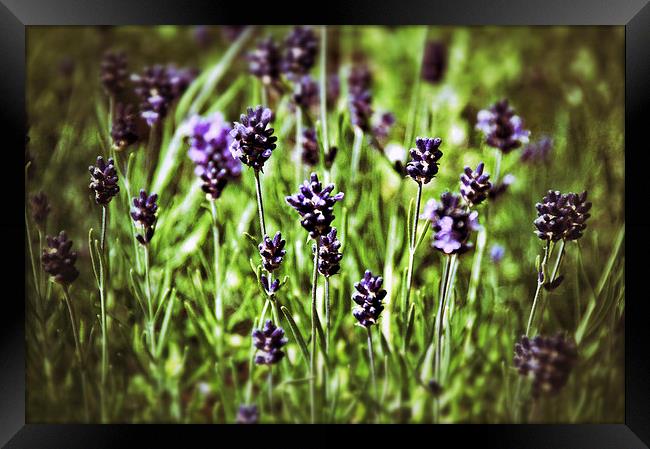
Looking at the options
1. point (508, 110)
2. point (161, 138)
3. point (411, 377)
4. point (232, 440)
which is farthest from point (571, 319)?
point (161, 138)

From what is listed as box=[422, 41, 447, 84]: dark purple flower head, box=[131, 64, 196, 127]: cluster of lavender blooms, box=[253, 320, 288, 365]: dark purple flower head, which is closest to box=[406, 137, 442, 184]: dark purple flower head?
box=[422, 41, 447, 84]: dark purple flower head

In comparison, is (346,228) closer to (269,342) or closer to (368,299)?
(368,299)

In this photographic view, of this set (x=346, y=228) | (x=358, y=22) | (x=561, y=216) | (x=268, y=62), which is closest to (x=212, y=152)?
(x=268, y=62)

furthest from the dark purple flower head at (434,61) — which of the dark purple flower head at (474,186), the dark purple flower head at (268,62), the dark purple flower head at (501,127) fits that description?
the dark purple flower head at (268,62)

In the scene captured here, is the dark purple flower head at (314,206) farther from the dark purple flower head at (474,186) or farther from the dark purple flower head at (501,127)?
the dark purple flower head at (501,127)

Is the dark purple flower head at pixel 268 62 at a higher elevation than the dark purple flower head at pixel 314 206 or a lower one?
higher

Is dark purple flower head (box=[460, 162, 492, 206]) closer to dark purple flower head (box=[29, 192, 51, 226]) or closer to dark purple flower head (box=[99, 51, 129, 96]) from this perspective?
dark purple flower head (box=[99, 51, 129, 96])
